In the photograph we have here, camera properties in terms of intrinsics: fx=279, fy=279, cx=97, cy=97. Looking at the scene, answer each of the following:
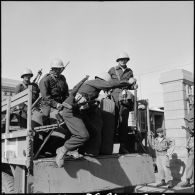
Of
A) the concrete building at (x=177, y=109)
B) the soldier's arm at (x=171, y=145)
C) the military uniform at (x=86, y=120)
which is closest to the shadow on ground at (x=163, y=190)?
the concrete building at (x=177, y=109)

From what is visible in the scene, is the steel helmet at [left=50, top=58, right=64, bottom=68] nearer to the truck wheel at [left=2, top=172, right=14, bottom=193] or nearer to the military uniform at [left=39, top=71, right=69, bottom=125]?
the military uniform at [left=39, top=71, right=69, bottom=125]

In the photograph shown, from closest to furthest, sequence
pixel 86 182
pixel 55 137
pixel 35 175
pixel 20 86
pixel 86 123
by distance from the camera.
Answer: pixel 35 175, pixel 86 182, pixel 86 123, pixel 55 137, pixel 20 86

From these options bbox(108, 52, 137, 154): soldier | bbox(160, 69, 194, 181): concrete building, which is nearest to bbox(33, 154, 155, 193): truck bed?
bbox(108, 52, 137, 154): soldier

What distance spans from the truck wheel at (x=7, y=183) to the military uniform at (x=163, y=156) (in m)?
4.33

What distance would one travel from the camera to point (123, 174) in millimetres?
4270

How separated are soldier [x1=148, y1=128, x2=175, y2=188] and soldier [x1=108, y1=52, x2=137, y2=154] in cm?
340

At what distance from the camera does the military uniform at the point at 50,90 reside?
4660 mm

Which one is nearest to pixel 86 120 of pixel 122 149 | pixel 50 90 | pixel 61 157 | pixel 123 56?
pixel 61 157

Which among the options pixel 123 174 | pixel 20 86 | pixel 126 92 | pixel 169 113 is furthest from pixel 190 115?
pixel 20 86

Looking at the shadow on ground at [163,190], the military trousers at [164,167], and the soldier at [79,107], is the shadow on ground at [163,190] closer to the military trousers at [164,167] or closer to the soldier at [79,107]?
the military trousers at [164,167]

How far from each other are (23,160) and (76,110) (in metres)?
1.07

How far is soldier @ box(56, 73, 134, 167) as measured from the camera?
12.5 ft

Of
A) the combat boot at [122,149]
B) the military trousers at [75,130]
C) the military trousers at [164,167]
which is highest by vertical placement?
the military trousers at [75,130]

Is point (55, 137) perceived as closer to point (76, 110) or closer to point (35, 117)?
point (35, 117)
